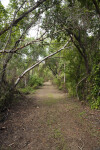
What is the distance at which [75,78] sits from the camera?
23.8 ft

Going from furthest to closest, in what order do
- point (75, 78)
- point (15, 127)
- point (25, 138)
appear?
point (75, 78), point (15, 127), point (25, 138)

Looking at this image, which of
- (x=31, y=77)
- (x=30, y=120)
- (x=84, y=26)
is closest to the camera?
(x=30, y=120)

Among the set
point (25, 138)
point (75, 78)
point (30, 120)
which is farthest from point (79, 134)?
point (75, 78)

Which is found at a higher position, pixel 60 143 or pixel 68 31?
pixel 68 31

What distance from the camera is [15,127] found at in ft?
11.4

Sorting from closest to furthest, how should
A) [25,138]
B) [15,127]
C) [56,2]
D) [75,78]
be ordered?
1. [25,138]
2. [15,127]
3. [56,2]
4. [75,78]

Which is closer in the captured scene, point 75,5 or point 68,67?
point 75,5

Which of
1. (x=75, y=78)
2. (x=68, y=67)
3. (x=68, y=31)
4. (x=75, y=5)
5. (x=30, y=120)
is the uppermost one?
(x=75, y=5)

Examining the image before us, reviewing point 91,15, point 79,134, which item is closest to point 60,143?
point 79,134

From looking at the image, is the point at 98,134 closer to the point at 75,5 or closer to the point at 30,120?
the point at 30,120

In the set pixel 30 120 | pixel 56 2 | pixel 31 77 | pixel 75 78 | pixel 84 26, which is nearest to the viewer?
pixel 30 120

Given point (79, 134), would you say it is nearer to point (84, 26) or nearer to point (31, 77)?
point (84, 26)

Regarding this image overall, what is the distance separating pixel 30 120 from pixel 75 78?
Answer: 445cm

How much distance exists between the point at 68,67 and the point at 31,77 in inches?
436
